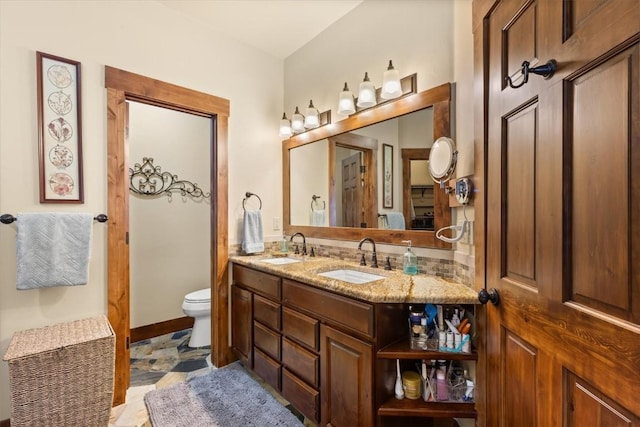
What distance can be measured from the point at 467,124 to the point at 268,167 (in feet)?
5.84

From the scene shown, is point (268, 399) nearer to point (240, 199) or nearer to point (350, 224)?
point (350, 224)

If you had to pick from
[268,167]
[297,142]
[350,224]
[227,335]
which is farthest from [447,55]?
[227,335]

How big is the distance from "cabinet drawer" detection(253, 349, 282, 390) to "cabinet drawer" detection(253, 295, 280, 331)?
0.23m

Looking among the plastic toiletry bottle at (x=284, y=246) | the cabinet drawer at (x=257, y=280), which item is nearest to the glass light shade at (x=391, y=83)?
the cabinet drawer at (x=257, y=280)

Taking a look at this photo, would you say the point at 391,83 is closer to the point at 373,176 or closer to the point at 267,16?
the point at 373,176

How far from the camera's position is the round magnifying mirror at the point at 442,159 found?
61.3 inches

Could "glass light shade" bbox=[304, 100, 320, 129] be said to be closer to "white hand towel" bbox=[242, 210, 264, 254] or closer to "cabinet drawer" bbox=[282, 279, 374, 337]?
"white hand towel" bbox=[242, 210, 264, 254]

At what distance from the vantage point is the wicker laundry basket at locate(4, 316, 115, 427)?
1.45m

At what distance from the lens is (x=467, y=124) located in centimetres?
151

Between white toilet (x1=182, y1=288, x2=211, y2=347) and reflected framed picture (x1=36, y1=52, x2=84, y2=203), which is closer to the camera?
reflected framed picture (x1=36, y1=52, x2=84, y2=203)

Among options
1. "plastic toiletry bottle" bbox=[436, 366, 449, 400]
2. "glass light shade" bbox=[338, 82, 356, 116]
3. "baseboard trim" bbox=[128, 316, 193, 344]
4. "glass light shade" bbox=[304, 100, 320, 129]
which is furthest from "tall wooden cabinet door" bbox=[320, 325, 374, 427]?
"baseboard trim" bbox=[128, 316, 193, 344]

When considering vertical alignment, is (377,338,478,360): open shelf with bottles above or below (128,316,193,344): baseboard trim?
above

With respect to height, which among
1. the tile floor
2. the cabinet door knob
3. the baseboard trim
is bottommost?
the tile floor

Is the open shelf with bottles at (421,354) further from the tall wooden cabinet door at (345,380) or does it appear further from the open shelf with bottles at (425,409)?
the open shelf with bottles at (425,409)
